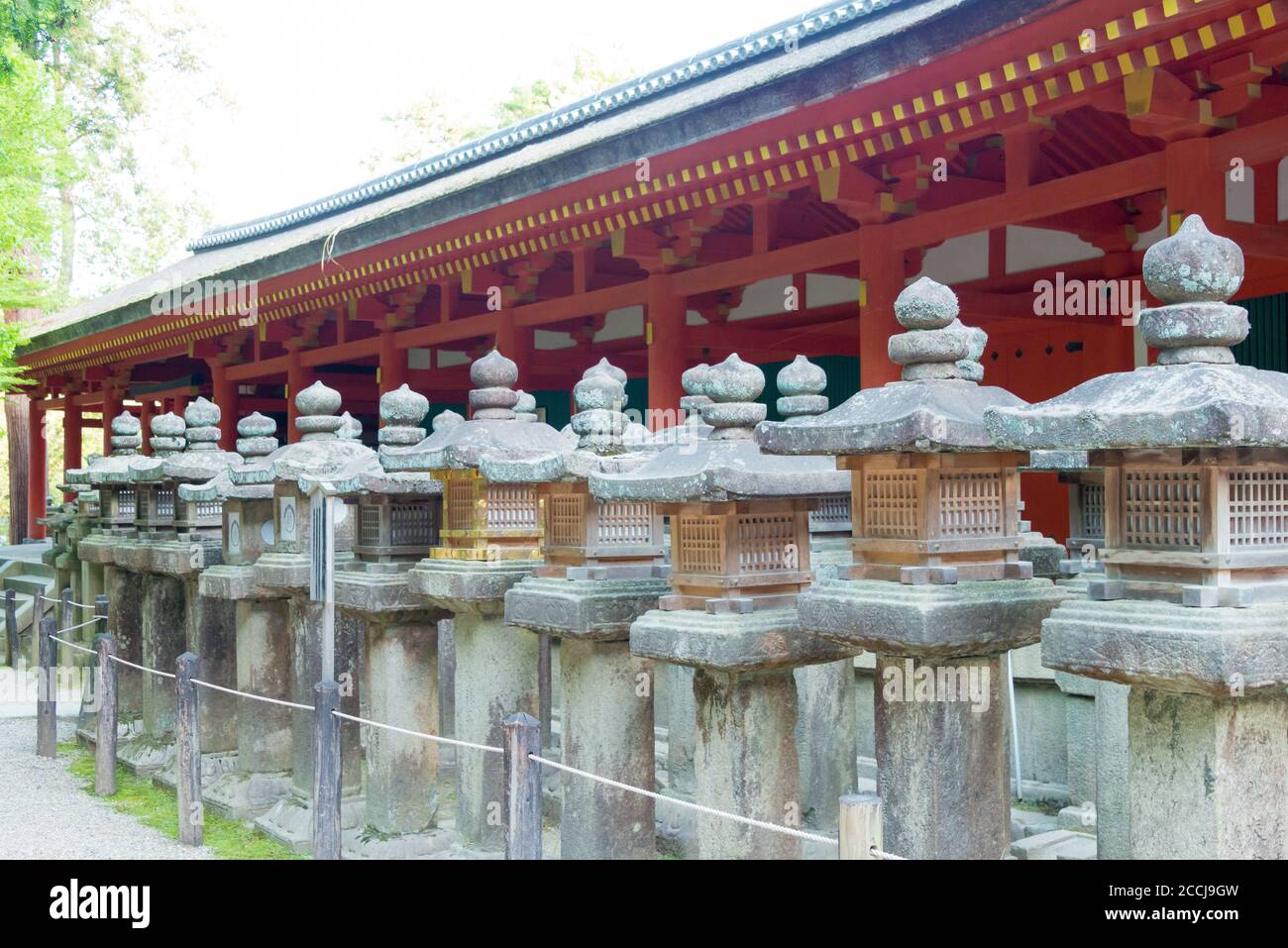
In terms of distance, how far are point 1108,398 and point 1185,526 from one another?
44 centimetres

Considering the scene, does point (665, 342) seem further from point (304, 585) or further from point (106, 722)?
point (106, 722)

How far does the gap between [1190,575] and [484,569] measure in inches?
146

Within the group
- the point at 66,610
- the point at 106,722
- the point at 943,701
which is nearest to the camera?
the point at 943,701

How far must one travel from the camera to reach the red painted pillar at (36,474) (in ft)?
78.9

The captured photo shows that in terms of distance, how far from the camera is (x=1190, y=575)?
3721 millimetres

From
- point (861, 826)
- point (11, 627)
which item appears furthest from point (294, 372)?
point (861, 826)

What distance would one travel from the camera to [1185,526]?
12.3 ft

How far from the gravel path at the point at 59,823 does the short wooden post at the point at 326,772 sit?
4.77 feet

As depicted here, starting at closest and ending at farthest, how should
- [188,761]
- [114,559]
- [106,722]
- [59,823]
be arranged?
[188,761] < [59,823] < [106,722] < [114,559]

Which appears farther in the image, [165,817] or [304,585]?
[165,817]

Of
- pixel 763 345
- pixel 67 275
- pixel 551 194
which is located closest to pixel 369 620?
pixel 551 194
